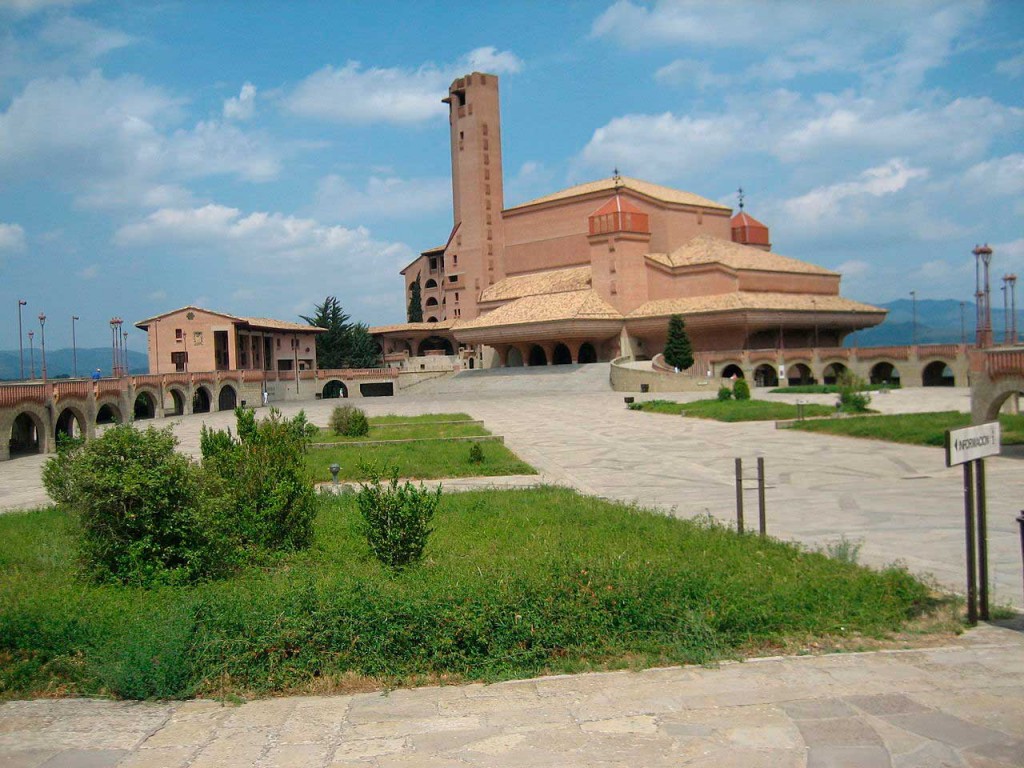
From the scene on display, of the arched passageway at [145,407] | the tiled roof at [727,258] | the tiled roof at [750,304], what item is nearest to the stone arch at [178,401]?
the arched passageway at [145,407]

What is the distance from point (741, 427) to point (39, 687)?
21.2 meters

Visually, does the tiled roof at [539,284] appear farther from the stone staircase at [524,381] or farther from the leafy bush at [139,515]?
the leafy bush at [139,515]

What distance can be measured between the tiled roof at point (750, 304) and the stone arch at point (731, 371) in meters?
3.32

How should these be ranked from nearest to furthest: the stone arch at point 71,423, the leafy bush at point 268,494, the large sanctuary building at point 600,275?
the leafy bush at point 268,494 → the stone arch at point 71,423 → the large sanctuary building at point 600,275

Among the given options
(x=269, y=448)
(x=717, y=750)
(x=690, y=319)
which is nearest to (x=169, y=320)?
(x=690, y=319)

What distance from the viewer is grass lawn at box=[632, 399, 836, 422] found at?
26.3 m

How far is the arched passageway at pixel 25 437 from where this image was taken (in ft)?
87.5

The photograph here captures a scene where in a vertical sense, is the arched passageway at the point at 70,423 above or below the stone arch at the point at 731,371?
below

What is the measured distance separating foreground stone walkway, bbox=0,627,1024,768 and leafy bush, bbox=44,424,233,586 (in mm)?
2303

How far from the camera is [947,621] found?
6164 millimetres

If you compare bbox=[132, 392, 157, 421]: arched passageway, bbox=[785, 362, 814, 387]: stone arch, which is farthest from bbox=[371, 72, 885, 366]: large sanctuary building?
bbox=[132, 392, 157, 421]: arched passageway

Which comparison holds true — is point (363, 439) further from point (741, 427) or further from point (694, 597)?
point (694, 597)

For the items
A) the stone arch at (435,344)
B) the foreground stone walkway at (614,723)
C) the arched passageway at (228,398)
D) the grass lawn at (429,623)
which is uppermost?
the stone arch at (435,344)

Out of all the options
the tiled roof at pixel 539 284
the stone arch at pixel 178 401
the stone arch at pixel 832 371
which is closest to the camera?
the stone arch at pixel 178 401
